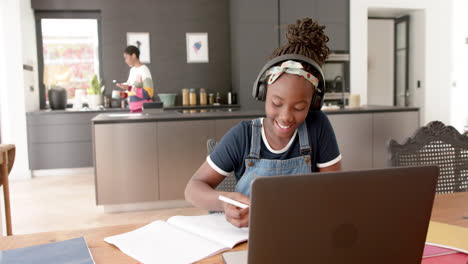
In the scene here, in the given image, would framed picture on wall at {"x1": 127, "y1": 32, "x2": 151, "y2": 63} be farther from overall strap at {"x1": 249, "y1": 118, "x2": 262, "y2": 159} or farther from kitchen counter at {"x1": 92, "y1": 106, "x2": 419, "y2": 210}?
overall strap at {"x1": 249, "y1": 118, "x2": 262, "y2": 159}

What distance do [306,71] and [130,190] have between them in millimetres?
2713

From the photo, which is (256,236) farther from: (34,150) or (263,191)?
(34,150)

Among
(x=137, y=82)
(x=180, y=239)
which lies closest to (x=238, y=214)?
(x=180, y=239)

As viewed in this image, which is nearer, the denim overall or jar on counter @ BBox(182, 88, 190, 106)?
the denim overall

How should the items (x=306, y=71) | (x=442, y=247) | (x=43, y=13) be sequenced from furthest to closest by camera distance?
(x=43, y=13) → (x=306, y=71) → (x=442, y=247)

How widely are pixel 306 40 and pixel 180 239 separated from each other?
624 millimetres

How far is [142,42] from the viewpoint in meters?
5.76

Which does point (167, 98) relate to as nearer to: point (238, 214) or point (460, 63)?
point (460, 63)

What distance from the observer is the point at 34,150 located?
5047 mm

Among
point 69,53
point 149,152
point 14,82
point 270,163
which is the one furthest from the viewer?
point 69,53

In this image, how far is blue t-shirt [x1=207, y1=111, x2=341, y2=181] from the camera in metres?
1.20

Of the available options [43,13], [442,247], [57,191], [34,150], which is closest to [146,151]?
[57,191]

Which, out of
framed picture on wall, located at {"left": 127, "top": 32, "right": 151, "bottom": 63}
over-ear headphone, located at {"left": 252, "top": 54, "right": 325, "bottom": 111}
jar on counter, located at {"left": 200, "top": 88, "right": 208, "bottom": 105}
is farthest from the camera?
jar on counter, located at {"left": 200, "top": 88, "right": 208, "bottom": 105}

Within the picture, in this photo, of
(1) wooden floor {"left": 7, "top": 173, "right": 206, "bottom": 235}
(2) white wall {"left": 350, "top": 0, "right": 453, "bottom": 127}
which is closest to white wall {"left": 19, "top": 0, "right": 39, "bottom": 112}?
(1) wooden floor {"left": 7, "top": 173, "right": 206, "bottom": 235}
